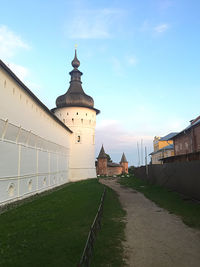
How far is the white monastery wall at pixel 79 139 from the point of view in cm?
2972

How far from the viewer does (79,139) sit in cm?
3028

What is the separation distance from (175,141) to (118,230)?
25.1 meters

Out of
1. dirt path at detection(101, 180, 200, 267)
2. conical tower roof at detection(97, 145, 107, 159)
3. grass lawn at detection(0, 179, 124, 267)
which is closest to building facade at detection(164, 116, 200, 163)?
dirt path at detection(101, 180, 200, 267)

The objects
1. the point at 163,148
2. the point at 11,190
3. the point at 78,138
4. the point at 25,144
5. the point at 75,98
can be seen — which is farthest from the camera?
the point at 163,148

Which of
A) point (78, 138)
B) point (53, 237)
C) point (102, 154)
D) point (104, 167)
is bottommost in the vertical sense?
point (53, 237)

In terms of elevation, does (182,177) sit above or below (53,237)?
above

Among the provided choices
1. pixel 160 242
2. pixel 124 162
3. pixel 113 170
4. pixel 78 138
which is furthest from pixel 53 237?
pixel 124 162

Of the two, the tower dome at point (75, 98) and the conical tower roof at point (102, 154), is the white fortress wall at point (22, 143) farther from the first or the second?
the conical tower roof at point (102, 154)

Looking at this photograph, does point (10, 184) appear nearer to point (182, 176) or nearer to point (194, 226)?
point (194, 226)

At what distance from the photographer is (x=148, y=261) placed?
4.55m

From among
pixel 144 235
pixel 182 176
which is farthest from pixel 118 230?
pixel 182 176

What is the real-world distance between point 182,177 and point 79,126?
18393 mm

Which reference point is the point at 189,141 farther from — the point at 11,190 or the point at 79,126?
the point at 11,190

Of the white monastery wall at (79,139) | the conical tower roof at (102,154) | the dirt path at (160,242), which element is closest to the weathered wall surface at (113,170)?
the conical tower roof at (102,154)
